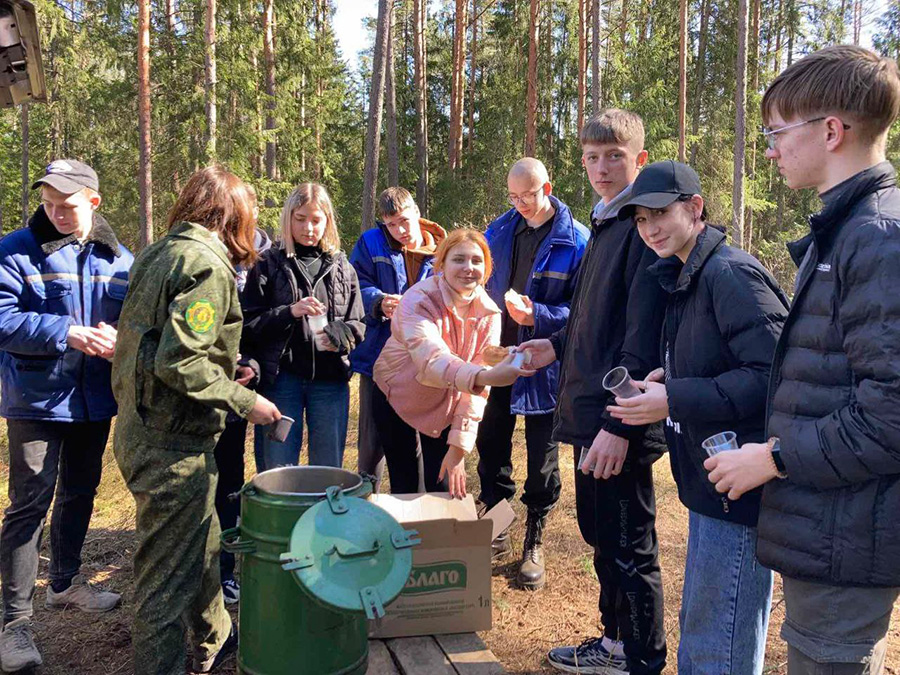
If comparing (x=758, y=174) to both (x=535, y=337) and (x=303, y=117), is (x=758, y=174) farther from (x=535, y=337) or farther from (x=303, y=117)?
(x=535, y=337)

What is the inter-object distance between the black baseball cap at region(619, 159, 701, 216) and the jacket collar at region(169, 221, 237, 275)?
1.49m

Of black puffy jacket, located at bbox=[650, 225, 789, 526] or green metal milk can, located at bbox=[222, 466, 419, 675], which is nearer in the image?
black puffy jacket, located at bbox=[650, 225, 789, 526]

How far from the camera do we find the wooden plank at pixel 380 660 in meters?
2.74

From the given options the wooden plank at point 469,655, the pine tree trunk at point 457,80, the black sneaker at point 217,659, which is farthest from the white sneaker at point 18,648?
the pine tree trunk at point 457,80

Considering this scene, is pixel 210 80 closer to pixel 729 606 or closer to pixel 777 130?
pixel 777 130

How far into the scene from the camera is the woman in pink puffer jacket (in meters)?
3.15

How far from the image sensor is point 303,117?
21.4m

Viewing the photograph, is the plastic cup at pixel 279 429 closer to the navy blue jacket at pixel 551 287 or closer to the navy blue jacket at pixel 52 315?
the navy blue jacket at pixel 52 315

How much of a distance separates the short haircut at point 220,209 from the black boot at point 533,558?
7.27 ft

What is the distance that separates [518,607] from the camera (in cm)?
372

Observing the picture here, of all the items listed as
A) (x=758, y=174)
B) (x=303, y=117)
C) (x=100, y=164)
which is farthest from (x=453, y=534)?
(x=758, y=174)

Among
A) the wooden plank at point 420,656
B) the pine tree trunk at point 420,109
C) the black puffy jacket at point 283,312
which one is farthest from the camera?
the pine tree trunk at point 420,109

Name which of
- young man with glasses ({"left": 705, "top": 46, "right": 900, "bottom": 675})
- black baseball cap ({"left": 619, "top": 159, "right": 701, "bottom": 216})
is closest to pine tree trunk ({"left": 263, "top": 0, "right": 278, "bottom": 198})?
black baseball cap ({"left": 619, "top": 159, "right": 701, "bottom": 216})

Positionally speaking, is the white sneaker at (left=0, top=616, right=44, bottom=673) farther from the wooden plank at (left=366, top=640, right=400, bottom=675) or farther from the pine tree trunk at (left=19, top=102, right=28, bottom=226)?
the pine tree trunk at (left=19, top=102, right=28, bottom=226)
